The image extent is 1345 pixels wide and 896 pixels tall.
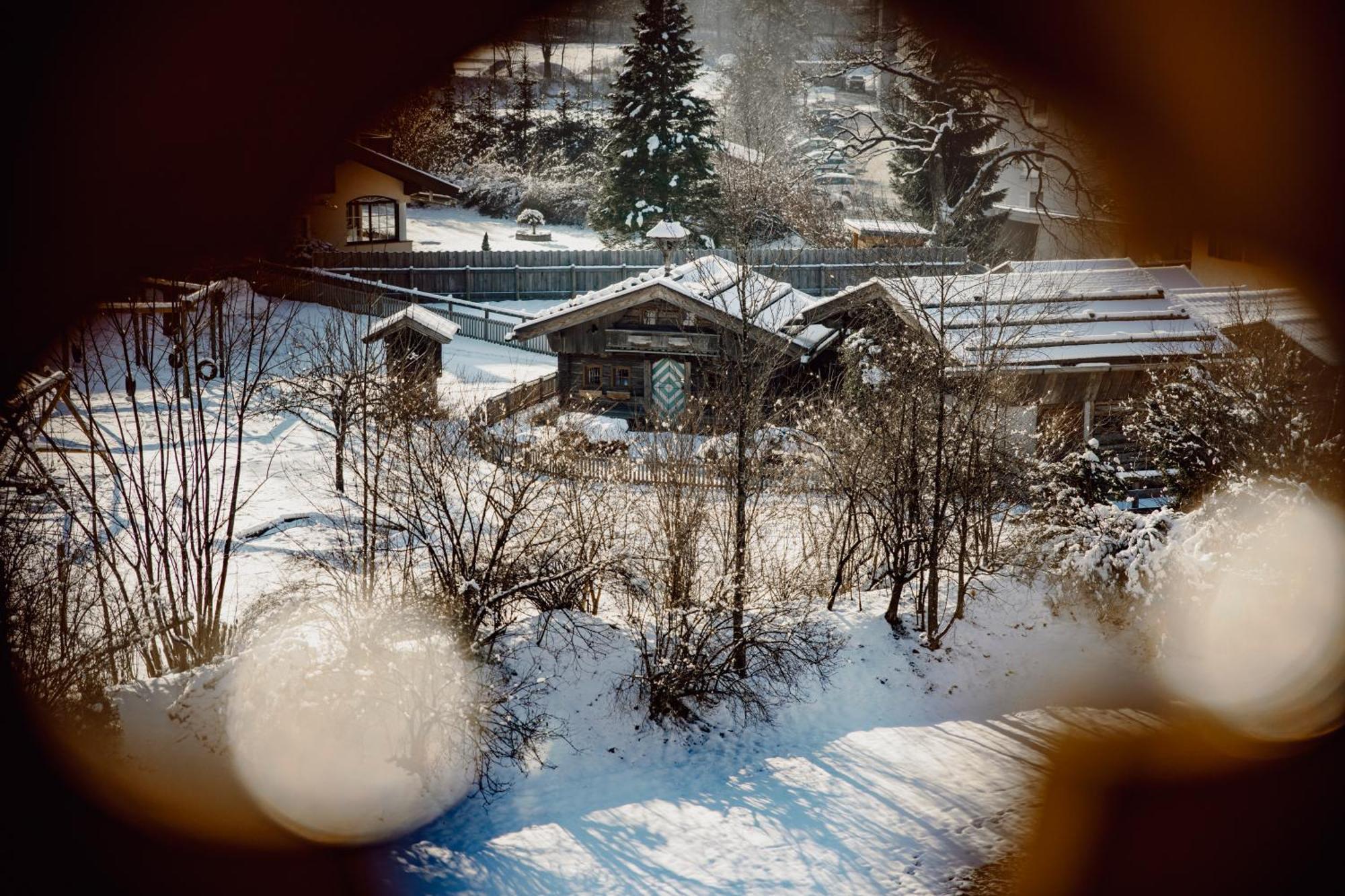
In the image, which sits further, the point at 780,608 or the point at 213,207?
the point at 213,207

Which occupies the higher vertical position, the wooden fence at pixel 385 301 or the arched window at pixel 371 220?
the arched window at pixel 371 220

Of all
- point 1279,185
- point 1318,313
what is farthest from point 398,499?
point 1279,185

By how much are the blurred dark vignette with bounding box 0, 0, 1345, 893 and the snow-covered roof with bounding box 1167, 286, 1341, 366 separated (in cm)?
46

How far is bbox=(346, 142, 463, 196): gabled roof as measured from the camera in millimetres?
36812

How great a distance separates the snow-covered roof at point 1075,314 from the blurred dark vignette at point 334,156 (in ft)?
8.56

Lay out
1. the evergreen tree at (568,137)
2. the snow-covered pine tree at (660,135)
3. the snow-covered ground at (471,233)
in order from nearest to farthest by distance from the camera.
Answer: the snow-covered pine tree at (660,135) → the snow-covered ground at (471,233) → the evergreen tree at (568,137)

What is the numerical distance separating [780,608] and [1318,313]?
11.7 meters

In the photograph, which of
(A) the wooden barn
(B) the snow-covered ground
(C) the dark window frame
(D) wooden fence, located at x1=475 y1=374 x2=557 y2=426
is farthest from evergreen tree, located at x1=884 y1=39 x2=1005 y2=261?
(C) the dark window frame

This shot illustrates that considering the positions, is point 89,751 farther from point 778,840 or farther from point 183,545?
point 778,840

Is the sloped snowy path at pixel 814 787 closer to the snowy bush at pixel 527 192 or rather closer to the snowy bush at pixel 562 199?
the snowy bush at pixel 527 192

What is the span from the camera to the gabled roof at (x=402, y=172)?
36812 mm

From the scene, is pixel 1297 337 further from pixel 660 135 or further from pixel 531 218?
pixel 531 218

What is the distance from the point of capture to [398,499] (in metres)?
15.0

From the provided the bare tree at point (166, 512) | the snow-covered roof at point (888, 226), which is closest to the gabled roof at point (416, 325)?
the bare tree at point (166, 512)
